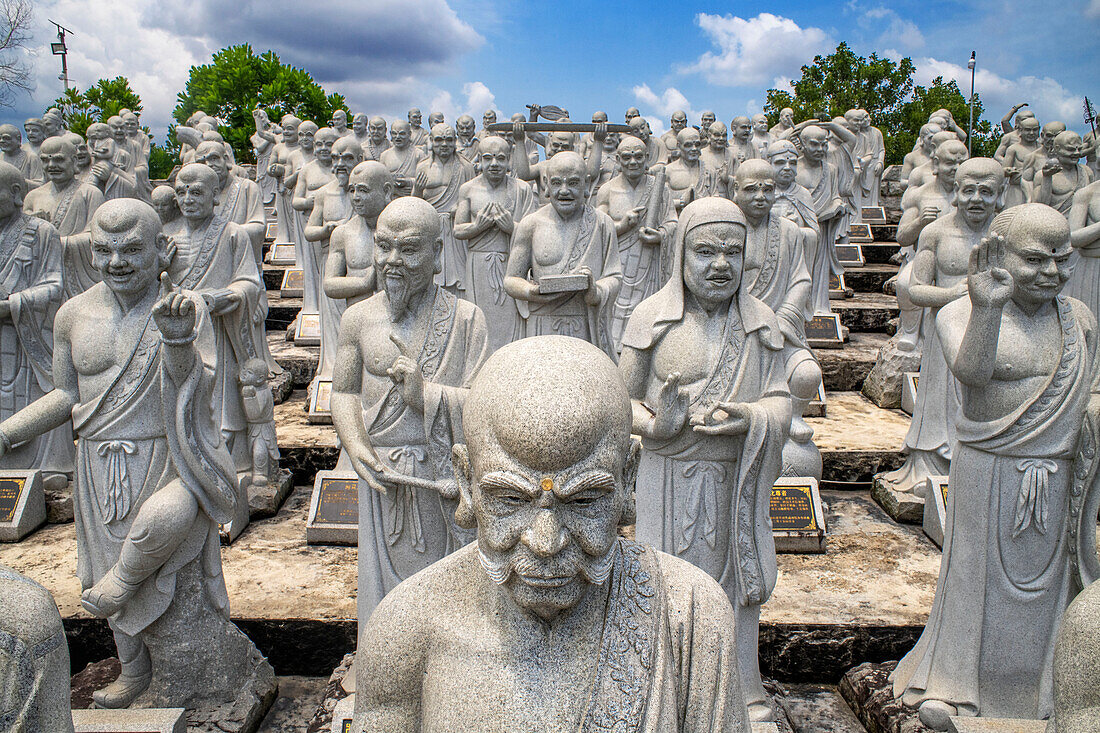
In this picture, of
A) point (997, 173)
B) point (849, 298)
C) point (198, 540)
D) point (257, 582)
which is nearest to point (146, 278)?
point (198, 540)

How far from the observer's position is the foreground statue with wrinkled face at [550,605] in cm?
143

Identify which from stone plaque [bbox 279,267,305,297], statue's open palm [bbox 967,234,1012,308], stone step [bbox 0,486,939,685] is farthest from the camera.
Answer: stone plaque [bbox 279,267,305,297]

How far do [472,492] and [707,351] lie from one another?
2.49 m

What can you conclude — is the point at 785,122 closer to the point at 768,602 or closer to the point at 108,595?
the point at 768,602

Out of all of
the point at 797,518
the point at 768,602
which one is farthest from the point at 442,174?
the point at 768,602

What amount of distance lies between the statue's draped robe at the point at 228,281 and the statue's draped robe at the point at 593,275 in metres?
2.31

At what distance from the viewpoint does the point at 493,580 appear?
4.97 ft

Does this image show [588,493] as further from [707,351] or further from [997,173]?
[997,173]

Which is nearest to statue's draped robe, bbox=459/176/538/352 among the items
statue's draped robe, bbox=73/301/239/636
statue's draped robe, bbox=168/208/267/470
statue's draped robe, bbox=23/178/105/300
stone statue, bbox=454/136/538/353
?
stone statue, bbox=454/136/538/353

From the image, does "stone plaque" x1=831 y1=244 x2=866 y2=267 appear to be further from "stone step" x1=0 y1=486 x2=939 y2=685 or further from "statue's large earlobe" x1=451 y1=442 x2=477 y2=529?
"statue's large earlobe" x1=451 y1=442 x2=477 y2=529

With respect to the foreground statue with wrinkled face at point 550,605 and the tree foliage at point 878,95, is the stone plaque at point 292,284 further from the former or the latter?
the tree foliage at point 878,95

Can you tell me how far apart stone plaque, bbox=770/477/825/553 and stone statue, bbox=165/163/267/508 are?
4.24 meters

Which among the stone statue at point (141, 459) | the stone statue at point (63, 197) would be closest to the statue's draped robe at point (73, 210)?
the stone statue at point (63, 197)

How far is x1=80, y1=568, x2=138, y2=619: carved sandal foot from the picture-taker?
4102mm
